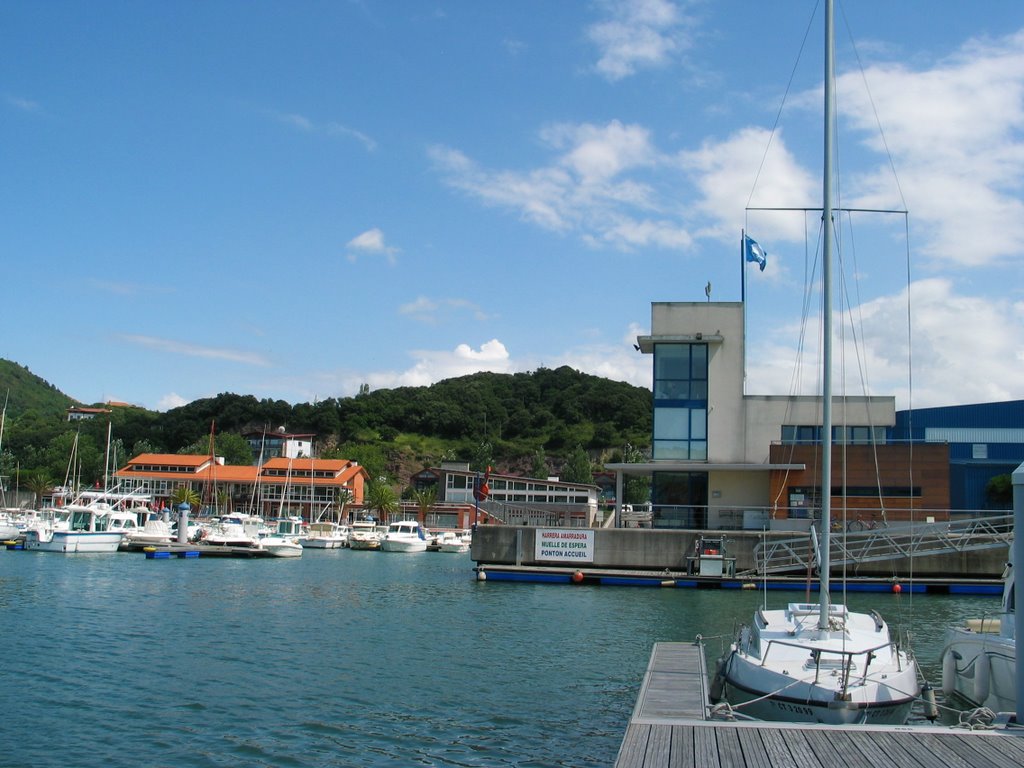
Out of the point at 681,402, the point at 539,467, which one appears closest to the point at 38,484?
the point at 539,467

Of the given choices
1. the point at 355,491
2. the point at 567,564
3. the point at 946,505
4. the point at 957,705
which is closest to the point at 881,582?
the point at 946,505

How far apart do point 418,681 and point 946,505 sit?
3826 cm

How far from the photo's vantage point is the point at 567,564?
5009 cm

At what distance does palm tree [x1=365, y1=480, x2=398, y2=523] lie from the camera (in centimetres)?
12712

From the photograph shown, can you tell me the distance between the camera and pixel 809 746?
1130 cm

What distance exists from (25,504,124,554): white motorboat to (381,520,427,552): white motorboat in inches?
1019

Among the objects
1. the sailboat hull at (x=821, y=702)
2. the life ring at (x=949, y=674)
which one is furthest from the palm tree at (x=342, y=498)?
the sailboat hull at (x=821, y=702)

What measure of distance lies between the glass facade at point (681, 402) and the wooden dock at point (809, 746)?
41382mm

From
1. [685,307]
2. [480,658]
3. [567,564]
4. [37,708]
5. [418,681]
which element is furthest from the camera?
[685,307]

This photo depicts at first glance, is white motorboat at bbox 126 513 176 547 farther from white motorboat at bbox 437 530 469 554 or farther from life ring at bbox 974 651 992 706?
life ring at bbox 974 651 992 706

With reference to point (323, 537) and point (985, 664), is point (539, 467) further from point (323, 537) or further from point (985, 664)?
point (985, 664)

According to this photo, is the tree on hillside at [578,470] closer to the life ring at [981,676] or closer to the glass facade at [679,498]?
the glass facade at [679,498]

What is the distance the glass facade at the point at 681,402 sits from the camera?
53469 millimetres

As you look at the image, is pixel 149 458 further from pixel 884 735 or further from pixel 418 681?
pixel 884 735
